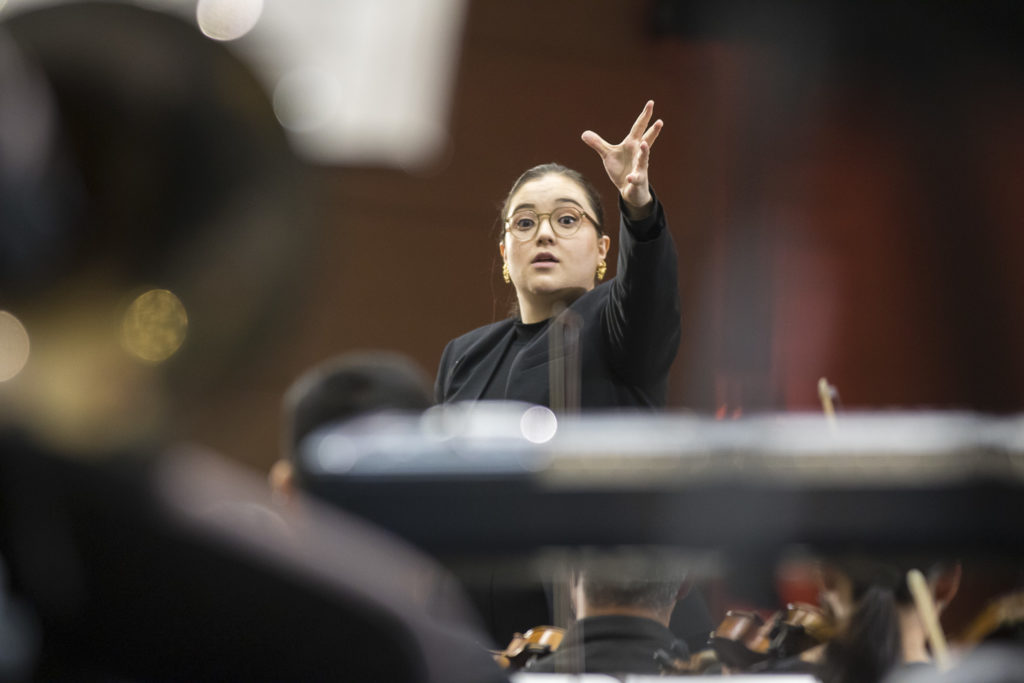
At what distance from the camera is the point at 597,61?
1062mm

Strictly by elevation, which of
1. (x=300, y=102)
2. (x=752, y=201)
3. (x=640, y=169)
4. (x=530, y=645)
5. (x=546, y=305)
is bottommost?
(x=530, y=645)

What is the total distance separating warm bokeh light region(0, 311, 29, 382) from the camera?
32 cm

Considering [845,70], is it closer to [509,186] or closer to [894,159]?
[894,159]

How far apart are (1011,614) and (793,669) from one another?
140 millimetres

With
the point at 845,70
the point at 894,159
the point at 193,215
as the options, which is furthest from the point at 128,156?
the point at 845,70

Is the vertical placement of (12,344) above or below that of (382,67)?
below

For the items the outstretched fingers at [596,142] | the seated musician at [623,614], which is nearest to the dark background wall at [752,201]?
the outstretched fingers at [596,142]

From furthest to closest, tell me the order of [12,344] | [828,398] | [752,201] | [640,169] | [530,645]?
[752,201] < [828,398] < [640,169] < [530,645] < [12,344]

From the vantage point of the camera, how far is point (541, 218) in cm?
76

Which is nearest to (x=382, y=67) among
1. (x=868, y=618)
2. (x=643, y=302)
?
(x=643, y=302)

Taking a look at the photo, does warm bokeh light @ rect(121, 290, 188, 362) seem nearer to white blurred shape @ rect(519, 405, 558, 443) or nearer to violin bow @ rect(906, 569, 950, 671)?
white blurred shape @ rect(519, 405, 558, 443)

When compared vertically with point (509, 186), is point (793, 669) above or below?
below

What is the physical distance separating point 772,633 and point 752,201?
2.77 ft

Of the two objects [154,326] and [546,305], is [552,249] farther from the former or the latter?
[154,326]
